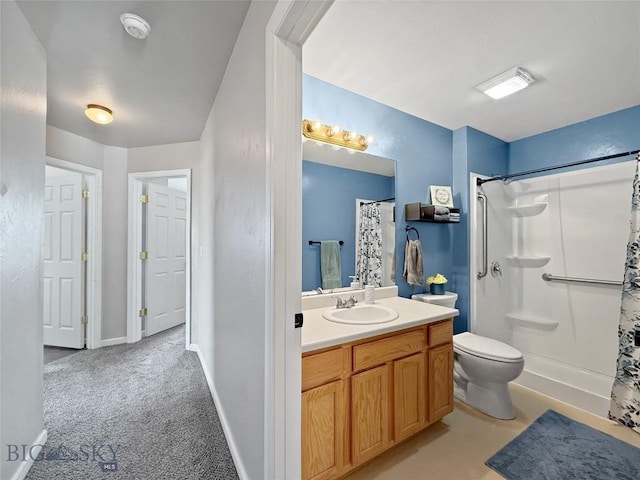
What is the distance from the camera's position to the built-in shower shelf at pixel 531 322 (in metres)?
2.67

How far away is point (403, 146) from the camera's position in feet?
7.88

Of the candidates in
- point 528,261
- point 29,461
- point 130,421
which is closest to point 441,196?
point 528,261

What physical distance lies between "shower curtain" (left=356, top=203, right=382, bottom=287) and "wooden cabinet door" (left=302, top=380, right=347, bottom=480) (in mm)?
959

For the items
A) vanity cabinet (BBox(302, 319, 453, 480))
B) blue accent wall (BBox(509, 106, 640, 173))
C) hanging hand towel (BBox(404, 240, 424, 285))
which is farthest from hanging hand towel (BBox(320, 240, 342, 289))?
blue accent wall (BBox(509, 106, 640, 173))

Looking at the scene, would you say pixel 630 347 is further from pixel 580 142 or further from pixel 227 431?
pixel 227 431

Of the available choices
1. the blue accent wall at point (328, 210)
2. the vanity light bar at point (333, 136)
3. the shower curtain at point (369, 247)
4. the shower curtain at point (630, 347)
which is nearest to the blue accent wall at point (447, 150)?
the vanity light bar at point (333, 136)

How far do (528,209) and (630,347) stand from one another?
1.47 meters

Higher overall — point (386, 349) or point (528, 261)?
point (528, 261)

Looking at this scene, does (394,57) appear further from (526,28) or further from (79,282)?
(79,282)

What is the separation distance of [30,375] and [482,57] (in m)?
3.26

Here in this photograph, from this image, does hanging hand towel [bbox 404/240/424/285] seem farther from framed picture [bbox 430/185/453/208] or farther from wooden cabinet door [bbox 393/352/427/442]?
wooden cabinet door [bbox 393/352/427/442]

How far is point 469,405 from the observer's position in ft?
6.82

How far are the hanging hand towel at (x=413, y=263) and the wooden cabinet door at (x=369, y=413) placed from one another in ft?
3.38

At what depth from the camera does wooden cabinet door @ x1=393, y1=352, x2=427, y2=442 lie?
1.52 m
